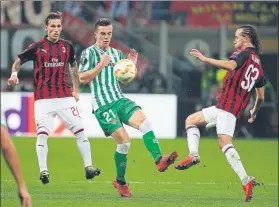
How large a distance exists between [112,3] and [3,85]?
4.39 meters

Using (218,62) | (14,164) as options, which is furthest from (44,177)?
(14,164)

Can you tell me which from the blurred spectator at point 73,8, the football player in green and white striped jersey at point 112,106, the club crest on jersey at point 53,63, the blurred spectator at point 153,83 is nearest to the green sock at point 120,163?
the football player in green and white striped jersey at point 112,106

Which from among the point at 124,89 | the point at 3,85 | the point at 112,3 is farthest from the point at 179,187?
the point at 112,3

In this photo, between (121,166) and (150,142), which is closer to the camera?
(150,142)

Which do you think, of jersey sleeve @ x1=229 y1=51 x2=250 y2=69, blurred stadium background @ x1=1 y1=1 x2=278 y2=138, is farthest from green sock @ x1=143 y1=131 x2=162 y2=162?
blurred stadium background @ x1=1 y1=1 x2=278 y2=138

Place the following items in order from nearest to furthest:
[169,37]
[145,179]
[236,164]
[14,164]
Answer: [14,164]
[236,164]
[145,179]
[169,37]

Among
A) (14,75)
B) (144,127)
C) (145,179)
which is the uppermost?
(14,75)

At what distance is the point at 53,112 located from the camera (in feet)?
43.4

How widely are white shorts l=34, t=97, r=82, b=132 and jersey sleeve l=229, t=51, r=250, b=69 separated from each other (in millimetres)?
2428

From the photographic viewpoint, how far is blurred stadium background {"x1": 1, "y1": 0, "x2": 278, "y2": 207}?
23031 mm

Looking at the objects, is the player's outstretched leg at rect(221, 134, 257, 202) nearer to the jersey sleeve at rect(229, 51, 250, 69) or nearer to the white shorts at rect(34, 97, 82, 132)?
the jersey sleeve at rect(229, 51, 250, 69)

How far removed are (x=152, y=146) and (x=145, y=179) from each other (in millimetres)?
3442

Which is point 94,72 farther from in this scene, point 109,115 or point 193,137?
point 193,137

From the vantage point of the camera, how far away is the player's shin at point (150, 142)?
12.1 meters
